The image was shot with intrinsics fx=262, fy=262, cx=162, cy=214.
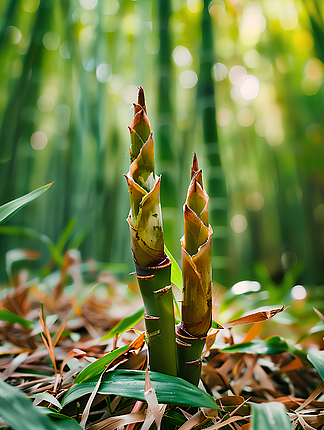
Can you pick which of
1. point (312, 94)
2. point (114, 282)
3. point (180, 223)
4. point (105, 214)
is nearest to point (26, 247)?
point (105, 214)

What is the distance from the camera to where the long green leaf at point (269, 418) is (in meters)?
0.15

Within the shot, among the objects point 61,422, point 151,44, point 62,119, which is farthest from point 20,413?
point 151,44

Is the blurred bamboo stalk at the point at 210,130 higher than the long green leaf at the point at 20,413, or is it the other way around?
the blurred bamboo stalk at the point at 210,130

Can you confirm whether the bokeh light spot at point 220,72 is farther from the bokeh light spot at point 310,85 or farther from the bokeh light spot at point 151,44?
the bokeh light spot at point 310,85

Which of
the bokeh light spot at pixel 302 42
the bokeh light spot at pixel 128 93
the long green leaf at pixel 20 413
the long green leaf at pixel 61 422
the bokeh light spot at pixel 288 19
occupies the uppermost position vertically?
the bokeh light spot at pixel 288 19

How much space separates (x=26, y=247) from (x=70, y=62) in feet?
2.09

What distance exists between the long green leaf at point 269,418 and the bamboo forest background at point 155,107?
49cm

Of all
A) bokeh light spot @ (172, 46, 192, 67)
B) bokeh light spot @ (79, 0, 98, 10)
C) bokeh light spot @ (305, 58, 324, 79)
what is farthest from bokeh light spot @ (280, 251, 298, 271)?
bokeh light spot @ (79, 0, 98, 10)

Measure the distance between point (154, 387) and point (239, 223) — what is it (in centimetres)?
123

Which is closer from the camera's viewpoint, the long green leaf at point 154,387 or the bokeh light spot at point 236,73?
the long green leaf at point 154,387

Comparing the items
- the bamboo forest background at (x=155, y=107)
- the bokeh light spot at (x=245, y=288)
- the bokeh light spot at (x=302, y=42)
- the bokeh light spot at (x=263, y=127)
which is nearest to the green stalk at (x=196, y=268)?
the bokeh light spot at (x=245, y=288)

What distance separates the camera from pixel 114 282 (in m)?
0.65

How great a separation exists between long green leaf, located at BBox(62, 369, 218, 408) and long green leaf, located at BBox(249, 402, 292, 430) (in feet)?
0.09

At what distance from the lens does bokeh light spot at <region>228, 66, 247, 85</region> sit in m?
1.02
